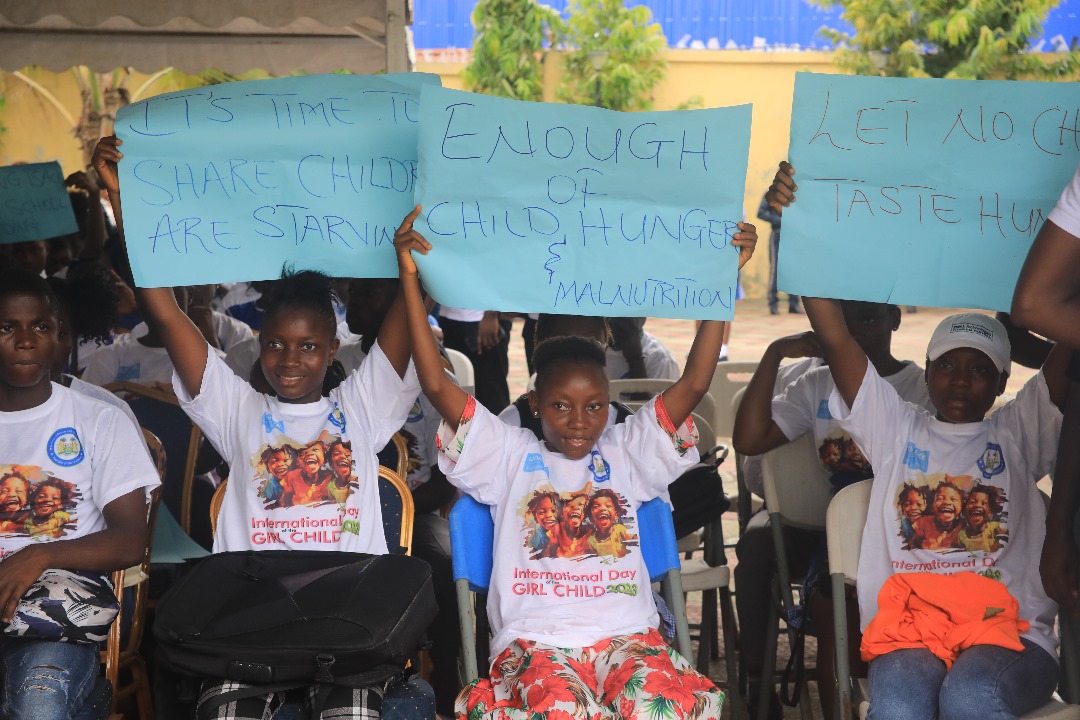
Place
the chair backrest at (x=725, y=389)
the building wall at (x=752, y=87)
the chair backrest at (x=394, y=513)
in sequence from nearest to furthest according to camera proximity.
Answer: the chair backrest at (x=394, y=513) → the chair backrest at (x=725, y=389) → the building wall at (x=752, y=87)

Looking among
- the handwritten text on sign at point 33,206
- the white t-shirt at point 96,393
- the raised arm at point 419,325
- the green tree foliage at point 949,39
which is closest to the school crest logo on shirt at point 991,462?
the raised arm at point 419,325

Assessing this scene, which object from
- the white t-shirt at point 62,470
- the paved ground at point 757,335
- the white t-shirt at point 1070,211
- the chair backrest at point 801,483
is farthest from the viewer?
the paved ground at point 757,335

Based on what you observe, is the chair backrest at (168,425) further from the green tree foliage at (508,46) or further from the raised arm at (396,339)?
the green tree foliage at (508,46)

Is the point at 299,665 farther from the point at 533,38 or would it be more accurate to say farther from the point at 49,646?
the point at 533,38

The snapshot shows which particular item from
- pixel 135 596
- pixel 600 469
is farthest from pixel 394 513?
pixel 135 596

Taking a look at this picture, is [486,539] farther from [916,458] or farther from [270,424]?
[916,458]

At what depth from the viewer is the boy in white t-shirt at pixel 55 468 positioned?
295 centimetres

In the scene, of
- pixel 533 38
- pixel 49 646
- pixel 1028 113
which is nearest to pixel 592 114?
pixel 1028 113

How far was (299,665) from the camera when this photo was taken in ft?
8.91

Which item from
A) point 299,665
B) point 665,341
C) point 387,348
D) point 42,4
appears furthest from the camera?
point 665,341

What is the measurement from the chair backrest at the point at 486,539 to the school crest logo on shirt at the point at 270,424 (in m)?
0.56

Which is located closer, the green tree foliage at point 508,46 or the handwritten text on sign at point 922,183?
the handwritten text on sign at point 922,183

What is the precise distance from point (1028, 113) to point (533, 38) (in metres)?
17.6

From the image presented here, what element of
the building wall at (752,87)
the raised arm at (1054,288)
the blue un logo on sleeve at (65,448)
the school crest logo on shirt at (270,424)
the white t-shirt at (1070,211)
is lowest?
the blue un logo on sleeve at (65,448)
